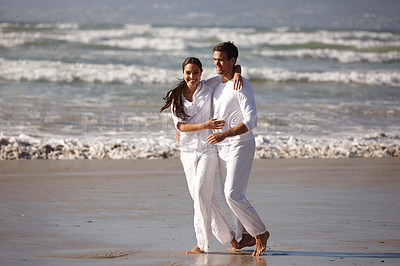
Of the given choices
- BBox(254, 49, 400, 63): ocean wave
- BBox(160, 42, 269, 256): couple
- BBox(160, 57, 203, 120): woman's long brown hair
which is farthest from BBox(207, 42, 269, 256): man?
BBox(254, 49, 400, 63): ocean wave

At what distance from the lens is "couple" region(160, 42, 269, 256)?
4258 millimetres

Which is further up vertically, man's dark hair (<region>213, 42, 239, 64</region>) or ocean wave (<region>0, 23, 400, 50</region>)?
ocean wave (<region>0, 23, 400, 50</region>)

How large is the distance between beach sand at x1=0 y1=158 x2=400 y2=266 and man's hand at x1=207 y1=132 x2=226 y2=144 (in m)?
0.86

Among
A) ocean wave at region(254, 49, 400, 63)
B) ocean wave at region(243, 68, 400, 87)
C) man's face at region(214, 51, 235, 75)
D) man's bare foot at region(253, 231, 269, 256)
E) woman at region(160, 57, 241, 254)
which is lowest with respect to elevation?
man's bare foot at region(253, 231, 269, 256)

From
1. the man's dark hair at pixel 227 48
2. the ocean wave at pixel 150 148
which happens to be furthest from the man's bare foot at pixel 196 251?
the ocean wave at pixel 150 148

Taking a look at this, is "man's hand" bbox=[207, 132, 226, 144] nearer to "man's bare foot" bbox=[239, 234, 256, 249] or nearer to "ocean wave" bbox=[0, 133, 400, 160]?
"man's bare foot" bbox=[239, 234, 256, 249]

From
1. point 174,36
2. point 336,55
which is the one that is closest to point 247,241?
point 336,55

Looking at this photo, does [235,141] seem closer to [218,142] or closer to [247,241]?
[218,142]

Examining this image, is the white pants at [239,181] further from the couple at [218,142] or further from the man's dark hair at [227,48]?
the man's dark hair at [227,48]

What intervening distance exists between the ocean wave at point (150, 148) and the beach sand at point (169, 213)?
0.38m

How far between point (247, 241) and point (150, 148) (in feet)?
16.1

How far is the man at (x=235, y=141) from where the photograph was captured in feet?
13.9

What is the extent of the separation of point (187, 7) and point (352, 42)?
1424 cm

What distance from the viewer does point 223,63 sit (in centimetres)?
438
